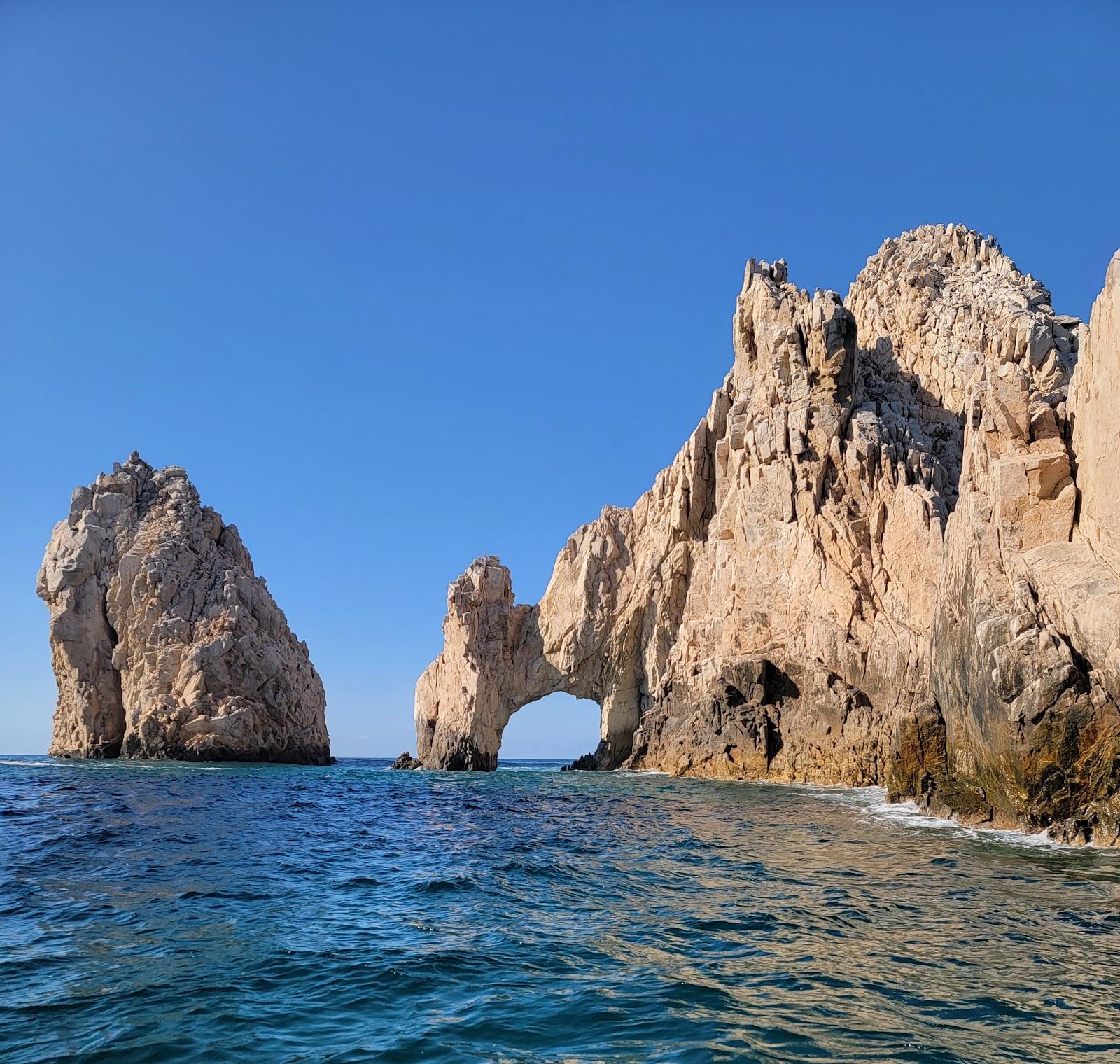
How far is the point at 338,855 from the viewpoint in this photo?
59.6 feet

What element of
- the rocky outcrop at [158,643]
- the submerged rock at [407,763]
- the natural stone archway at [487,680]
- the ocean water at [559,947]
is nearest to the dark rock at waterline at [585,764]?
the natural stone archway at [487,680]

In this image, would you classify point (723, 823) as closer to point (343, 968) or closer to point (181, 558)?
point (343, 968)

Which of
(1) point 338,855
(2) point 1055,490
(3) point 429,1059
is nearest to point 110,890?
(1) point 338,855

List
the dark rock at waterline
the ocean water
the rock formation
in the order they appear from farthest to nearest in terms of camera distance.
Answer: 1. the dark rock at waterline
2. the rock formation
3. the ocean water

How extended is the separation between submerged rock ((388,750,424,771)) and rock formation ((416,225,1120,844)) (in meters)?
2.25

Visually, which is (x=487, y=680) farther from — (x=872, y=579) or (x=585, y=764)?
(x=872, y=579)

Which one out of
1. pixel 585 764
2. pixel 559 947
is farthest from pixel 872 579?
pixel 559 947

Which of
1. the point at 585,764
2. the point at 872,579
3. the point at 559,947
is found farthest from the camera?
the point at 585,764

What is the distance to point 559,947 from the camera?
404 inches

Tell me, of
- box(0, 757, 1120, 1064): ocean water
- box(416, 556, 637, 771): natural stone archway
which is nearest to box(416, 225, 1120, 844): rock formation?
box(416, 556, 637, 771): natural stone archway

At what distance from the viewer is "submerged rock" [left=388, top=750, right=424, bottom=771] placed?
69.2 metres

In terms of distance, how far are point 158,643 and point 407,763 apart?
2292 cm

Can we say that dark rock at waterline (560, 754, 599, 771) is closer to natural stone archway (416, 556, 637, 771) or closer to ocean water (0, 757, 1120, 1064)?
natural stone archway (416, 556, 637, 771)

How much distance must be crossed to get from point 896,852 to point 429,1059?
13035mm
